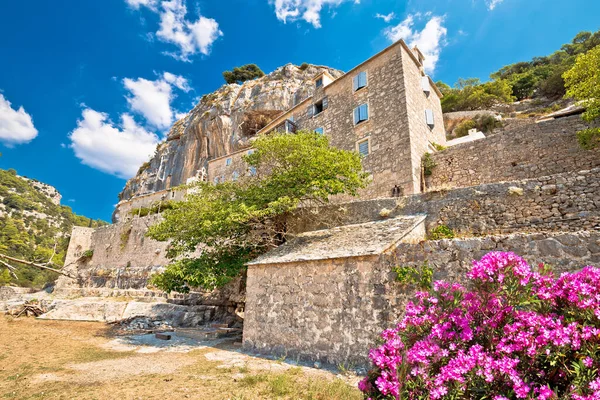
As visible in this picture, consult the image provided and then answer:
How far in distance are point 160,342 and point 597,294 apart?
11820 millimetres

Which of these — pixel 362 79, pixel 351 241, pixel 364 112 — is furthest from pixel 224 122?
pixel 351 241

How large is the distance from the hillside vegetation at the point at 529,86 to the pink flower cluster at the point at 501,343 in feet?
125

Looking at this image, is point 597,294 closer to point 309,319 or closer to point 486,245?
point 486,245

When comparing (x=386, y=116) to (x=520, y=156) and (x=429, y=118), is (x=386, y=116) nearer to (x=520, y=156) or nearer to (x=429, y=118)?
(x=429, y=118)

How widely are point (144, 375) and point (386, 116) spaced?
16.7 meters

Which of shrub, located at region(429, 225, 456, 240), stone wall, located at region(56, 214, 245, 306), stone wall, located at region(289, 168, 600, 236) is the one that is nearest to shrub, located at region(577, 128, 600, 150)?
stone wall, located at region(289, 168, 600, 236)

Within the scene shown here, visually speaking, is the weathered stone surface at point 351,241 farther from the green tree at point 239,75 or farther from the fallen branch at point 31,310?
the green tree at point 239,75

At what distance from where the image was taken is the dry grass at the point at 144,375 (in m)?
5.21

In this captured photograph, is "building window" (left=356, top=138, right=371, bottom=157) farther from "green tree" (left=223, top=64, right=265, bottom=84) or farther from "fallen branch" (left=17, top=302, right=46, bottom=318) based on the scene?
"green tree" (left=223, top=64, right=265, bottom=84)

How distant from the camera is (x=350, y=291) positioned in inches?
302

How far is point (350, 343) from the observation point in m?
7.29

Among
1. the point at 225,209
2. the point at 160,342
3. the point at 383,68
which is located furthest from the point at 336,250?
the point at 383,68

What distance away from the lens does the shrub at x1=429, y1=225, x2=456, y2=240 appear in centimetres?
925

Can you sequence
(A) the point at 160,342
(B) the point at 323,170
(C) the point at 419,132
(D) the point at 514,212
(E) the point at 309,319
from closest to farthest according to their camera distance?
(E) the point at 309,319 → (D) the point at 514,212 → (A) the point at 160,342 → (B) the point at 323,170 → (C) the point at 419,132
